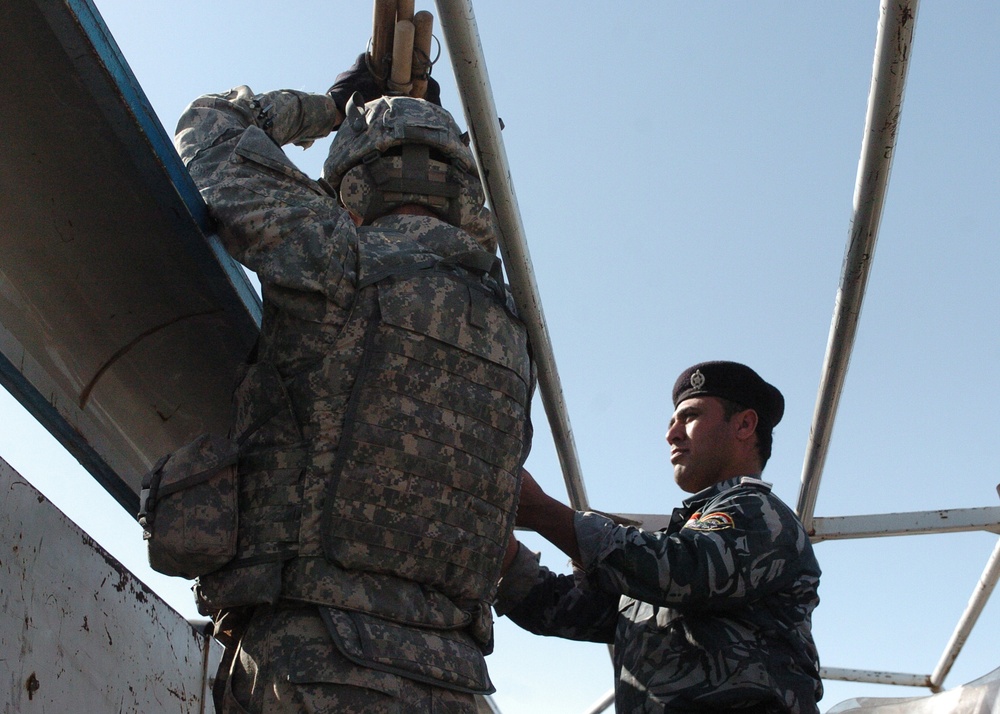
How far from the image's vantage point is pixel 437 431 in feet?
8.37

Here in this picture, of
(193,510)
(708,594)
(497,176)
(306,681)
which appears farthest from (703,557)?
(497,176)

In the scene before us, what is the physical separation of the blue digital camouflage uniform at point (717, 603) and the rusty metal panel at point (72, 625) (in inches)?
47.8

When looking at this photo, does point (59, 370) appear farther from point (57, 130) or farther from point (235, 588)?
point (235, 588)

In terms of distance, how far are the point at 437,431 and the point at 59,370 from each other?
1.15 meters

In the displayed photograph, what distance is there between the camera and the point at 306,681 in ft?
7.35

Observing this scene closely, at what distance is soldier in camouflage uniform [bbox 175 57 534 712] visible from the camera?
2334 mm

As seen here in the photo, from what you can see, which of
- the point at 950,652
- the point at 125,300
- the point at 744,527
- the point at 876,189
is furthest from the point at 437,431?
the point at 950,652

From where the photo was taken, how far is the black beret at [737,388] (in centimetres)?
327

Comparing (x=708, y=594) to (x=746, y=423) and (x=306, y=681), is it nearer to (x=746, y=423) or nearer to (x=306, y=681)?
(x=746, y=423)

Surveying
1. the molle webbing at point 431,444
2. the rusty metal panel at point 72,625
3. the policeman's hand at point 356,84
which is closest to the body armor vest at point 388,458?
the molle webbing at point 431,444

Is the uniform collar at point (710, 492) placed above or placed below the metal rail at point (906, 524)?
above

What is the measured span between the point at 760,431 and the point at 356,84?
170cm

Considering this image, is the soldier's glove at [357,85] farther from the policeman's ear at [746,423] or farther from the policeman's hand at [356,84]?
the policeman's ear at [746,423]

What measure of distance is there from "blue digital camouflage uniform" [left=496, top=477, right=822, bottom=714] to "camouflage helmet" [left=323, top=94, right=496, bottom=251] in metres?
0.86
